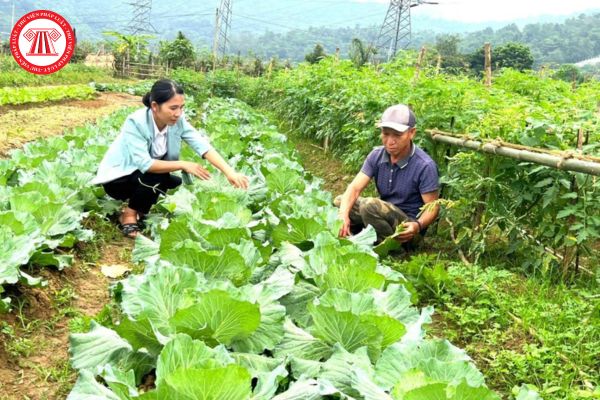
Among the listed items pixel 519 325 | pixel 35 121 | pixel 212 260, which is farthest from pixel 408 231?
pixel 35 121

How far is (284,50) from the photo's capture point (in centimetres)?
14300

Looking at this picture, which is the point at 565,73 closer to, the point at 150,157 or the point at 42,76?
the point at 42,76

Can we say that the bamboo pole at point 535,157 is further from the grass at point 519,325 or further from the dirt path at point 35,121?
the dirt path at point 35,121

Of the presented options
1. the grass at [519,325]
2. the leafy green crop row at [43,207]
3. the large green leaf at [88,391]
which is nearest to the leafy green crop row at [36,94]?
the leafy green crop row at [43,207]

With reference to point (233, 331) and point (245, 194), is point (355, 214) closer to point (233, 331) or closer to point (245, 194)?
point (245, 194)

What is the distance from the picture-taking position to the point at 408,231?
14.8ft

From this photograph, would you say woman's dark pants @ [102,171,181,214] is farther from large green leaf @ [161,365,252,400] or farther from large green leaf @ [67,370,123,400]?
large green leaf @ [161,365,252,400]

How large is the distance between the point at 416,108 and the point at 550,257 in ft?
7.35

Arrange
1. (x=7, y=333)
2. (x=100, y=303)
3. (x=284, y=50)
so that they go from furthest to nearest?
1. (x=284, y=50)
2. (x=100, y=303)
3. (x=7, y=333)

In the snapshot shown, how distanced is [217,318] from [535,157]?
2.53m

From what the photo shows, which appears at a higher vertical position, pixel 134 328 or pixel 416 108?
pixel 416 108

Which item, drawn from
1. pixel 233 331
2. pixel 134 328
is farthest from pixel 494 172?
pixel 134 328

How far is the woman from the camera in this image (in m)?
4.65

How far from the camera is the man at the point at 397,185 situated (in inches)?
178
